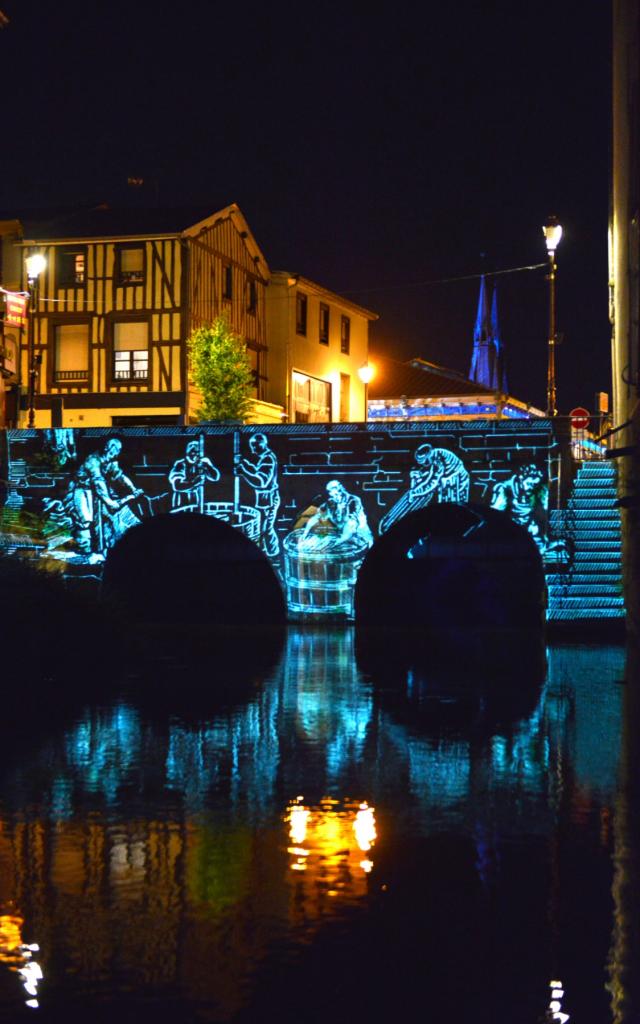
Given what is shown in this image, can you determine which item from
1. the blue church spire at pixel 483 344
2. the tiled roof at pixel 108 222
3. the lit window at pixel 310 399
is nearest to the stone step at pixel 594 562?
the tiled roof at pixel 108 222

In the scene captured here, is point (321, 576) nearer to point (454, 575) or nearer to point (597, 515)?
point (454, 575)

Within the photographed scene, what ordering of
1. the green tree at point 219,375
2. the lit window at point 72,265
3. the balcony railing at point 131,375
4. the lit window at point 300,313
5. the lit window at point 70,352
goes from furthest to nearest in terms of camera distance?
the lit window at point 300,313 < the lit window at point 72,265 < the lit window at point 70,352 < the balcony railing at point 131,375 < the green tree at point 219,375

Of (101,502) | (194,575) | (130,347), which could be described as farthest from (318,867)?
(130,347)

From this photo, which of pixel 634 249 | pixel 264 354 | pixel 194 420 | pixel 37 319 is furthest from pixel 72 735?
pixel 264 354

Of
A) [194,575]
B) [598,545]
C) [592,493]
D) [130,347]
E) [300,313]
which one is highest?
[300,313]

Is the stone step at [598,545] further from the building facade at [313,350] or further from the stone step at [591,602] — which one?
the building facade at [313,350]

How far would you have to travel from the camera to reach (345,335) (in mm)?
57531

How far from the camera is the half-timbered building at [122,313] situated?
46.3 meters

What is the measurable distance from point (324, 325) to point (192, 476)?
25.0 meters

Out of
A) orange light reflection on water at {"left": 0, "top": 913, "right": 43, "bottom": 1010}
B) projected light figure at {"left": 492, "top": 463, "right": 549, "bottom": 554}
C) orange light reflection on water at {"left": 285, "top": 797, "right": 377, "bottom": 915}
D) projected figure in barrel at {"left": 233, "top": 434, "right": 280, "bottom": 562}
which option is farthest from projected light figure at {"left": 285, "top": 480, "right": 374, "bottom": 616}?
orange light reflection on water at {"left": 0, "top": 913, "right": 43, "bottom": 1010}

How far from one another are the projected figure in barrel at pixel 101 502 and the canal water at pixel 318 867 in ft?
53.7

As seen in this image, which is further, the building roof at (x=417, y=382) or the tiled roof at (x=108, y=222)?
the building roof at (x=417, y=382)

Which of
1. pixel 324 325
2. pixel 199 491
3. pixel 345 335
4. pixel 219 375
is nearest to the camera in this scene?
pixel 199 491

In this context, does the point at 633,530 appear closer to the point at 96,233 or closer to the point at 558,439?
the point at 558,439
